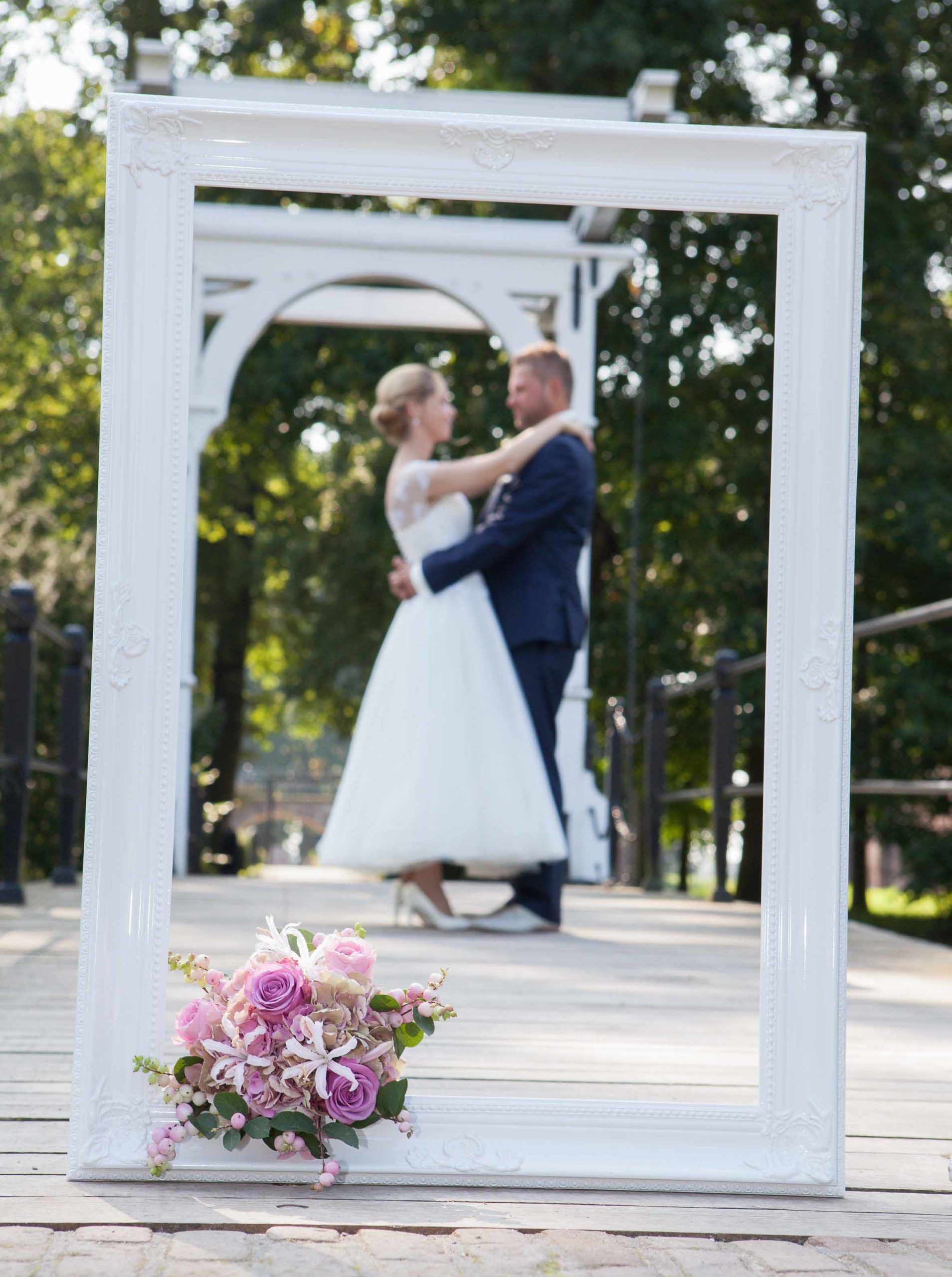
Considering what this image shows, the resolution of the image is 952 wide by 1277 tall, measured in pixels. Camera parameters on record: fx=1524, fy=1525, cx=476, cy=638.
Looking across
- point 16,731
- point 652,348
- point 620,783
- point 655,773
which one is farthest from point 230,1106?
point 652,348

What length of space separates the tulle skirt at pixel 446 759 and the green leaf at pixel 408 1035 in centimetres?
240

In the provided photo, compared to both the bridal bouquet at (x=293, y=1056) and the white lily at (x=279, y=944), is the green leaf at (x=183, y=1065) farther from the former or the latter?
the white lily at (x=279, y=944)

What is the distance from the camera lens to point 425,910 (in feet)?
14.7

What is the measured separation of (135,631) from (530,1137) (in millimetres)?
781

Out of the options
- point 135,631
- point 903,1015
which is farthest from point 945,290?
point 135,631

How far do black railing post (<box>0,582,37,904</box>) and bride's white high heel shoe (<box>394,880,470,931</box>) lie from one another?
1.32m

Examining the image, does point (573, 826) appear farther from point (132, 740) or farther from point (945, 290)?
point (945, 290)

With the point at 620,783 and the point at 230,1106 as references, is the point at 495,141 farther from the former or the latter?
the point at 620,783

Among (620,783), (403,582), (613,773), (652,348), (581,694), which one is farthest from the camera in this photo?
(652,348)

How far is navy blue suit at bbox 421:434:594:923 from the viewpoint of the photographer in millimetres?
4496

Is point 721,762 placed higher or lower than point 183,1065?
higher

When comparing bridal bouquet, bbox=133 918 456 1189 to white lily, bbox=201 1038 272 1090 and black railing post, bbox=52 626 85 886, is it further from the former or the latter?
black railing post, bbox=52 626 85 886

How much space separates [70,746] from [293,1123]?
4.47m

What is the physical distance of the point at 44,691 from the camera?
8.84 metres
